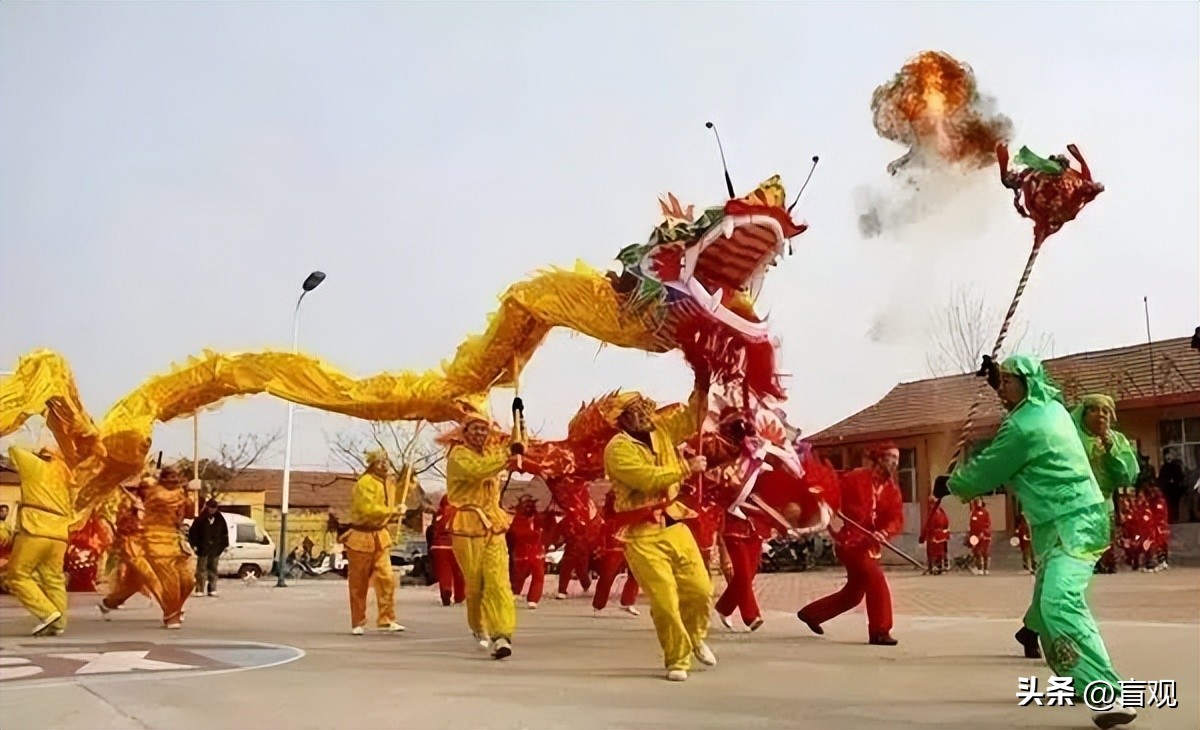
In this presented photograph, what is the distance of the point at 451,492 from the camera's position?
8.58 meters

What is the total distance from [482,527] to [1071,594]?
443cm

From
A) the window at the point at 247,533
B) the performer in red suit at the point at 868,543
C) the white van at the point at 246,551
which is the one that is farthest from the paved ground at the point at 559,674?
the window at the point at 247,533

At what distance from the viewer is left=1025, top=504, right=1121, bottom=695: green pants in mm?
4902

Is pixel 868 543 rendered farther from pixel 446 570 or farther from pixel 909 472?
pixel 909 472

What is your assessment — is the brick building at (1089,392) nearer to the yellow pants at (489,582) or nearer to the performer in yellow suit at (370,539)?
the performer in yellow suit at (370,539)

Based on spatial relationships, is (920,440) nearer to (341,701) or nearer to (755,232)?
(755,232)

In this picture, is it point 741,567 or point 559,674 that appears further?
point 741,567

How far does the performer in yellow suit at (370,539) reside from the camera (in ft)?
Answer: 32.3

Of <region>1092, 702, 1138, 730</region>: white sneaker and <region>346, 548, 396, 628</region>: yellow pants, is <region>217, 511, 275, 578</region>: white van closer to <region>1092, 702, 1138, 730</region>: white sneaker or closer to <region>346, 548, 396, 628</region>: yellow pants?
<region>346, 548, 396, 628</region>: yellow pants

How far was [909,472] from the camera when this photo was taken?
68.4 feet

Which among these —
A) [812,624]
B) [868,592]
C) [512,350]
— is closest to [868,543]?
[868,592]

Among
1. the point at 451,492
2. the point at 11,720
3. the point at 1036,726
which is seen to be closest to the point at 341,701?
the point at 11,720

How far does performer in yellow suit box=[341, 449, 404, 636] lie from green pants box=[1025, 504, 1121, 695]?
5.93m

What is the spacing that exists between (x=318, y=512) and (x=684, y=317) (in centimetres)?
3333
